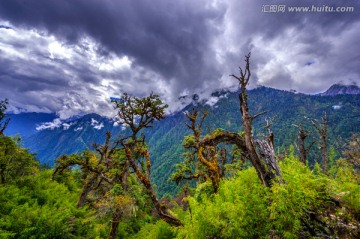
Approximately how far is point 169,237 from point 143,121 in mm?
12234

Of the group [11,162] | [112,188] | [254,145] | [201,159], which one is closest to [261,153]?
[254,145]

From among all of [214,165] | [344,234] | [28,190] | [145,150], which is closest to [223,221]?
[344,234]

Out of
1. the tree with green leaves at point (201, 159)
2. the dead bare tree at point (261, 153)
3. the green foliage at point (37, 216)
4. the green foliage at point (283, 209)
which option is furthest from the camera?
the tree with green leaves at point (201, 159)

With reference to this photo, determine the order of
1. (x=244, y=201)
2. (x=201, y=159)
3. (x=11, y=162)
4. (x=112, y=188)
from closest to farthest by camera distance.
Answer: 1. (x=244, y=201)
2. (x=201, y=159)
3. (x=11, y=162)
4. (x=112, y=188)

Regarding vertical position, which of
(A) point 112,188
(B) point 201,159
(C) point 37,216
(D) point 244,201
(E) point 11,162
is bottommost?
(C) point 37,216

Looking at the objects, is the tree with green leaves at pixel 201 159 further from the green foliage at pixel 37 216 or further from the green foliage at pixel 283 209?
the green foliage at pixel 37 216

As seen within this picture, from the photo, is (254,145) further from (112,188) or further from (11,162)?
(11,162)

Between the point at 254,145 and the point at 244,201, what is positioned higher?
the point at 254,145

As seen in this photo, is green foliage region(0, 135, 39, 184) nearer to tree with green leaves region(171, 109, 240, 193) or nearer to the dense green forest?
the dense green forest

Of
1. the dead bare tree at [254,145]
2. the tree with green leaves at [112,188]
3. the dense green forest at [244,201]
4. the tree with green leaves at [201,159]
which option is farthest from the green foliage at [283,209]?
the tree with green leaves at [112,188]

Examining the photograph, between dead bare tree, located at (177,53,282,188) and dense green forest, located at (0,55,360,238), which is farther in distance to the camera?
dead bare tree, located at (177,53,282,188)

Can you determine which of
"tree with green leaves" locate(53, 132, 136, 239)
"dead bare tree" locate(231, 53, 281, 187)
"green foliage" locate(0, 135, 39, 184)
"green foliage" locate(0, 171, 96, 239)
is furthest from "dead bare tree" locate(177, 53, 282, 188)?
"green foliage" locate(0, 135, 39, 184)

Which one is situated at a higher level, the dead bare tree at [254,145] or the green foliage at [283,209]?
the dead bare tree at [254,145]

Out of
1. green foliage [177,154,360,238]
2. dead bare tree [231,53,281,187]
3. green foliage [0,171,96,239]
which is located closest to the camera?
green foliage [177,154,360,238]
